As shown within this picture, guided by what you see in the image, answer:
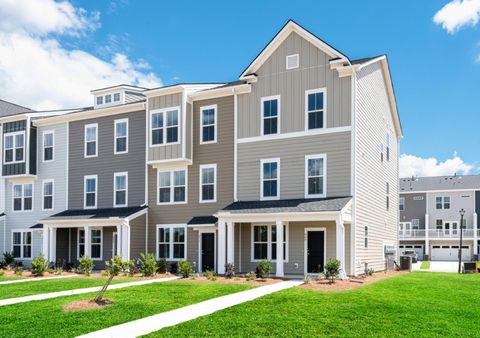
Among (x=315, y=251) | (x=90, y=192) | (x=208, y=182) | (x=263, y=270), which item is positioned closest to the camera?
(x=263, y=270)

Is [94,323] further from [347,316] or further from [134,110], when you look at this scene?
[134,110]

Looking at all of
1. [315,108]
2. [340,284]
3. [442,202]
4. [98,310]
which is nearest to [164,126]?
[315,108]

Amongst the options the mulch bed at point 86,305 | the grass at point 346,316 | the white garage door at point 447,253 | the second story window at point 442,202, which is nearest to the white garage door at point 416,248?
the white garage door at point 447,253

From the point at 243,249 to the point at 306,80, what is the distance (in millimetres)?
8190

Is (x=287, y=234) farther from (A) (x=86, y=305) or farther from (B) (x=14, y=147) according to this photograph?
(B) (x=14, y=147)

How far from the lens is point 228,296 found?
15.5 metres

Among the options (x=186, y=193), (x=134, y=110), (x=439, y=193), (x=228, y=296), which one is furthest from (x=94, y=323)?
(x=439, y=193)

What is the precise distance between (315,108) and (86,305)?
1316cm

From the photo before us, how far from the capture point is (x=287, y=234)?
2253cm

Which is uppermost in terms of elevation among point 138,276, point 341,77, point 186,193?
point 341,77

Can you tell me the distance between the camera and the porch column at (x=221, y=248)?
22.3 meters

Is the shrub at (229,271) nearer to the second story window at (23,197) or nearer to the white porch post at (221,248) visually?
the white porch post at (221,248)

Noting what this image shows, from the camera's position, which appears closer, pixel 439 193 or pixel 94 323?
pixel 94 323

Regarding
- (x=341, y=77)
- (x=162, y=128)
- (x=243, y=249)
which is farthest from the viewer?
(x=162, y=128)
